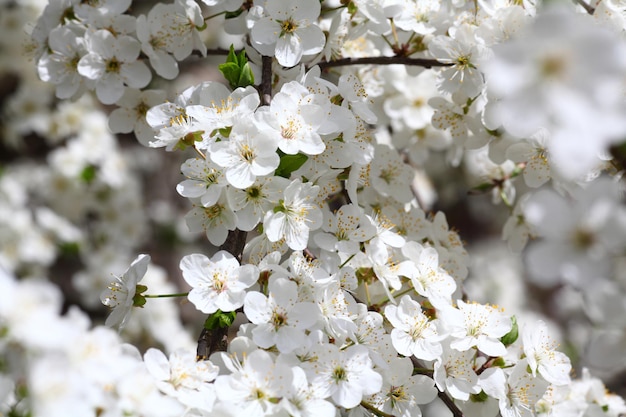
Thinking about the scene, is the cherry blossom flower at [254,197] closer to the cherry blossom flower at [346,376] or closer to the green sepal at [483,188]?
the cherry blossom flower at [346,376]

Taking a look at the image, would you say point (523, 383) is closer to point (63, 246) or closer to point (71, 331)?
point (71, 331)

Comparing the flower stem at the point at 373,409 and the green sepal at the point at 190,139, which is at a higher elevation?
the green sepal at the point at 190,139

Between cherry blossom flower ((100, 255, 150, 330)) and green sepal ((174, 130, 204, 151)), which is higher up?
green sepal ((174, 130, 204, 151))

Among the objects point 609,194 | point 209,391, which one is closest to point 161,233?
point 209,391

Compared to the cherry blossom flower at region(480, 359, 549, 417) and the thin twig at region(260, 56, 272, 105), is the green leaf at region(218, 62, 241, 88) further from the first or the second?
the cherry blossom flower at region(480, 359, 549, 417)

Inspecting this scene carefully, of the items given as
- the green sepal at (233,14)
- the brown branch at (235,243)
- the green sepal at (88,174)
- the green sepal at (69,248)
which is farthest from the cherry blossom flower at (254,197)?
the green sepal at (69,248)

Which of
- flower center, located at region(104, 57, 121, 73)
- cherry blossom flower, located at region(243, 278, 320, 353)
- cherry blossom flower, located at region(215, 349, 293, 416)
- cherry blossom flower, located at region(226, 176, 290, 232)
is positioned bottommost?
cherry blossom flower, located at region(215, 349, 293, 416)

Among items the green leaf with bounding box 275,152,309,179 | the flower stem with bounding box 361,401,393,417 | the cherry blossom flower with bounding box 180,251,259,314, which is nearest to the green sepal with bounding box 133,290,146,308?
the cherry blossom flower with bounding box 180,251,259,314

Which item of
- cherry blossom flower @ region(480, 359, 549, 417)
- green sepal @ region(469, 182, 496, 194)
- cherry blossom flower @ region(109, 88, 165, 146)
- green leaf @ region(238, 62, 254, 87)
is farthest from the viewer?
green sepal @ region(469, 182, 496, 194)
